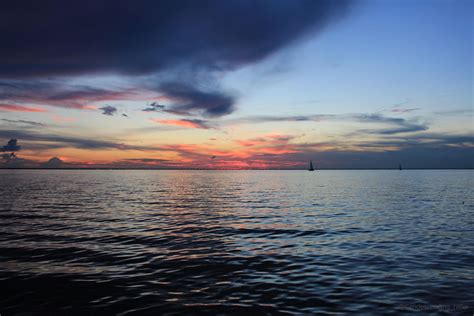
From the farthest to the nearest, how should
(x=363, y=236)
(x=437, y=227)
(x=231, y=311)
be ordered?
1. (x=437, y=227)
2. (x=363, y=236)
3. (x=231, y=311)

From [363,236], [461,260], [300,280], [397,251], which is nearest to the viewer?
[300,280]

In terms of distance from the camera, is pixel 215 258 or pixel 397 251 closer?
pixel 215 258

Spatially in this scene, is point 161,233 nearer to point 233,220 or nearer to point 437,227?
point 233,220

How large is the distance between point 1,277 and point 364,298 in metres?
19.1

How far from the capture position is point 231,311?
13.3 meters

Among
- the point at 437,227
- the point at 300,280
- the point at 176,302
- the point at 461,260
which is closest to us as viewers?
the point at 176,302

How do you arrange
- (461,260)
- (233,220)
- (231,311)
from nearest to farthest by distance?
1. (231,311)
2. (461,260)
3. (233,220)

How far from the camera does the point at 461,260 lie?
21.1 metres

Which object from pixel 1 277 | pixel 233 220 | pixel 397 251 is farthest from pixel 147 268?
pixel 233 220

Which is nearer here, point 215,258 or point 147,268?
point 147,268

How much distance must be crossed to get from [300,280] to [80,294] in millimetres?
11110

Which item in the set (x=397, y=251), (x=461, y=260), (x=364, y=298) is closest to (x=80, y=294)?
(x=364, y=298)

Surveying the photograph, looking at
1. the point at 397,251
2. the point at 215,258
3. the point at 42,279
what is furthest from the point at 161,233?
the point at 397,251

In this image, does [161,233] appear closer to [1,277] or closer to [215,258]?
[215,258]
